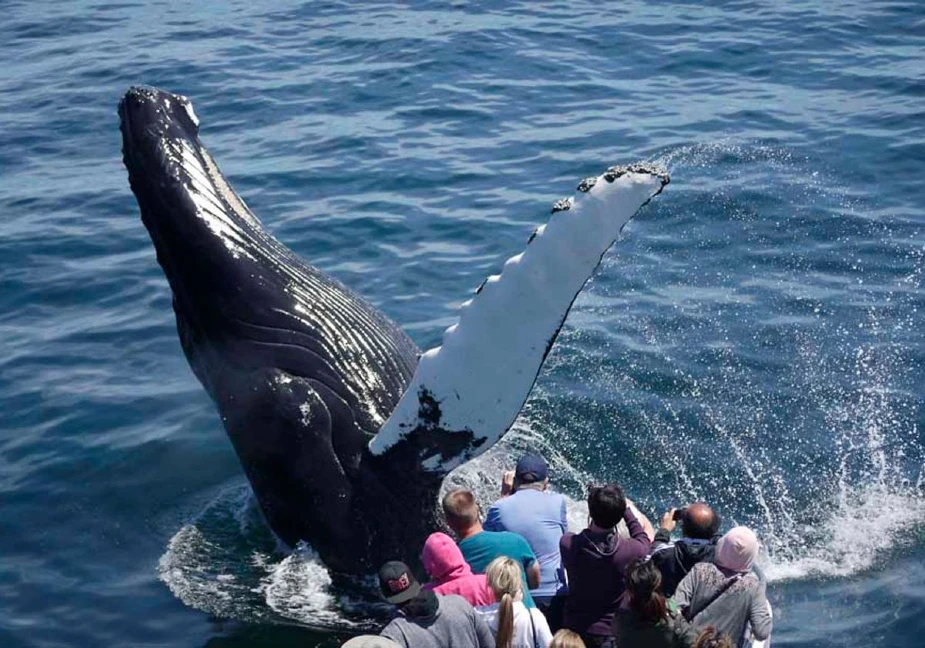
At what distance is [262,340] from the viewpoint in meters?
12.4

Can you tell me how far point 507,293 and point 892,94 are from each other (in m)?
20.1

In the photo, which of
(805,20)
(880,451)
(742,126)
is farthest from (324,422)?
(805,20)

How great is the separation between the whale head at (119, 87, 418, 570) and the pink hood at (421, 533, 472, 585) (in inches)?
69.1

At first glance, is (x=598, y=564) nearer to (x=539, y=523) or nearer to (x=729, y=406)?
(x=539, y=523)

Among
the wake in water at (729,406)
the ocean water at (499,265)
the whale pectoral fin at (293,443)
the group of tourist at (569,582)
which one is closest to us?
the group of tourist at (569,582)

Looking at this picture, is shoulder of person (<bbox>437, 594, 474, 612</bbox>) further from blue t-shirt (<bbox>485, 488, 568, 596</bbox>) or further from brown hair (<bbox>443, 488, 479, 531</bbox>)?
blue t-shirt (<bbox>485, 488, 568, 596</bbox>)

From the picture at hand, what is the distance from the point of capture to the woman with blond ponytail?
10250 millimetres

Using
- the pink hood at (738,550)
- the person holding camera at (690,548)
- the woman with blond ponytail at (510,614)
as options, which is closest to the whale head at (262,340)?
the woman with blond ponytail at (510,614)

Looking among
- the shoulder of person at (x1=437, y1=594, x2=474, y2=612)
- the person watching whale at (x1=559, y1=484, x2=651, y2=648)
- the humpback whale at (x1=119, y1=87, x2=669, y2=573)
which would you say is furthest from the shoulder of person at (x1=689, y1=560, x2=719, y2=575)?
the humpback whale at (x1=119, y1=87, x2=669, y2=573)

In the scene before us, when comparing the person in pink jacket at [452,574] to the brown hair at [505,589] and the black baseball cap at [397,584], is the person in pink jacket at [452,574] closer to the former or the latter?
the brown hair at [505,589]

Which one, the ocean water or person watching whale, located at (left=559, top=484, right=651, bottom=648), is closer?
person watching whale, located at (left=559, top=484, right=651, bottom=648)

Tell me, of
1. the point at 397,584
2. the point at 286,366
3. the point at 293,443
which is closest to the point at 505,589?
the point at 397,584

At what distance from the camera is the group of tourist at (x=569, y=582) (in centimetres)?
1006

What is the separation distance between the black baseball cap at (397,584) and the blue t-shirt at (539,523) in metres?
1.70
